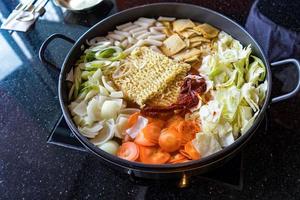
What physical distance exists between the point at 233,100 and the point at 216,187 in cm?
25

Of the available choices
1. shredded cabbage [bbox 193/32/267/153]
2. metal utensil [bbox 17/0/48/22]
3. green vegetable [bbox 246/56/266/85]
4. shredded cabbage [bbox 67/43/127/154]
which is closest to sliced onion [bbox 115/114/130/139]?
shredded cabbage [bbox 67/43/127/154]

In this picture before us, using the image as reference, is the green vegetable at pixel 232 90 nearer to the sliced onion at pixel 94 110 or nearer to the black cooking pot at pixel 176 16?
the black cooking pot at pixel 176 16

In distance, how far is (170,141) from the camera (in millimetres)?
907

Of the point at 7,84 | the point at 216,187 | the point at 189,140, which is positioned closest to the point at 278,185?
the point at 216,187

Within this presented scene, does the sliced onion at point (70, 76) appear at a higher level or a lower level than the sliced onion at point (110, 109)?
higher

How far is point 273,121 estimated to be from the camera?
104 centimetres

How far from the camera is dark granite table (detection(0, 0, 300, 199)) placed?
0.93 meters

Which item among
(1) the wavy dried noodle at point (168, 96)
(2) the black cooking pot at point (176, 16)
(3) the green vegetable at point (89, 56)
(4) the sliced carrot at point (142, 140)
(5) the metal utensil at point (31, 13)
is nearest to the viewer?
(2) the black cooking pot at point (176, 16)

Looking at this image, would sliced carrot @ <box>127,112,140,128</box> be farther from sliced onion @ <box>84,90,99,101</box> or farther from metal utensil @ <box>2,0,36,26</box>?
metal utensil @ <box>2,0,36,26</box>

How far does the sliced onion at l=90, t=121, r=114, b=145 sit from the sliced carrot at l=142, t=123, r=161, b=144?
99 mm

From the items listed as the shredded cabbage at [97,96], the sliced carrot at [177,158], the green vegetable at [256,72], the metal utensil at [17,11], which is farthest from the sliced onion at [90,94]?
the metal utensil at [17,11]

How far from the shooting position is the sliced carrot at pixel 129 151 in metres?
0.91

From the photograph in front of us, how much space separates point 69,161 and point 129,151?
214 millimetres

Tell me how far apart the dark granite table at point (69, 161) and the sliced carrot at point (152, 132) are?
14 cm
